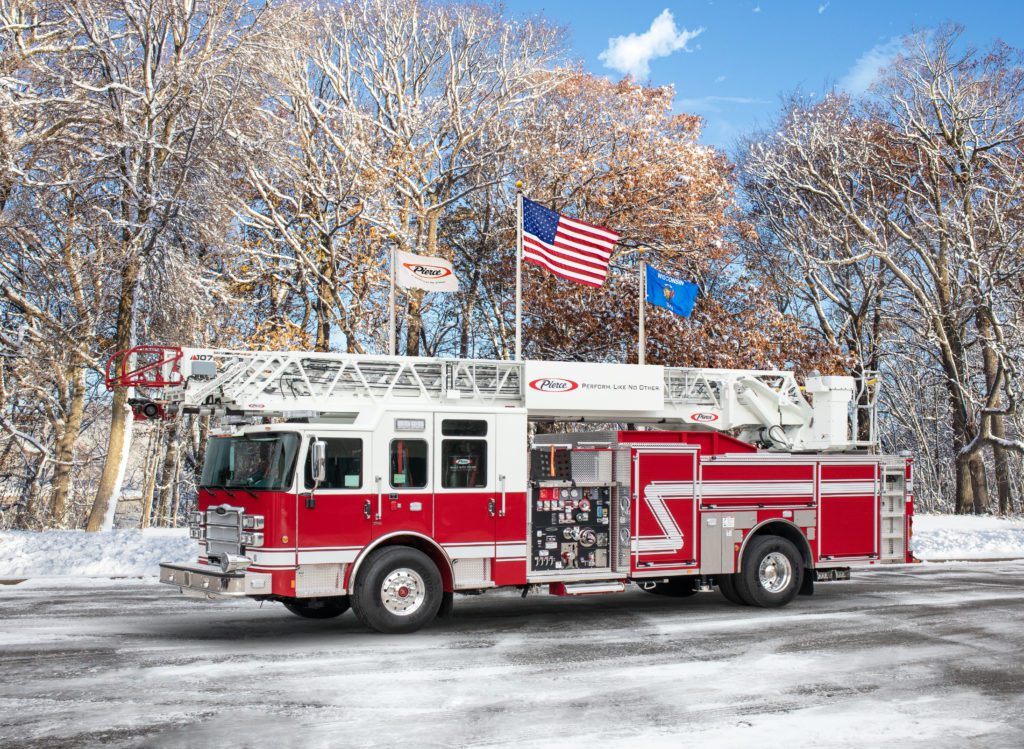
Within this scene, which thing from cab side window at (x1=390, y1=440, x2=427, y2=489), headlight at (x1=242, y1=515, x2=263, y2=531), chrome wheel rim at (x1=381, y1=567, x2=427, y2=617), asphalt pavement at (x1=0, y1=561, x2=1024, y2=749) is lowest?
asphalt pavement at (x1=0, y1=561, x2=1024, y2=749)

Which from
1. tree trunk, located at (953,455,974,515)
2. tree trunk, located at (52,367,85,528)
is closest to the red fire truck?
tree trunk, located at (52,367,85,528)

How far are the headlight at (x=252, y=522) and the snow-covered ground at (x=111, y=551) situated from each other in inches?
297

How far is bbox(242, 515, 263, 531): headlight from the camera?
11273 millimetres

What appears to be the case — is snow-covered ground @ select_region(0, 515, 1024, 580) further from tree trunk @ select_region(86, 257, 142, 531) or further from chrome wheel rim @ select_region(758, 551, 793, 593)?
chrome wheel rim @ select_region(758, 551, 793, 593)

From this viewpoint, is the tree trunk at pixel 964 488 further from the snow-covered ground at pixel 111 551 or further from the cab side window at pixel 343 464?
the cab side window at pixel 343 464

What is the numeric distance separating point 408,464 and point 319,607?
2540 mm

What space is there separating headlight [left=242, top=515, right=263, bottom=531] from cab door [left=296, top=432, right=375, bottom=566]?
1.38 ft

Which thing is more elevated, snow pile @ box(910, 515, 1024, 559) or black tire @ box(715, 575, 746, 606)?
black tire @ box(715, 575, 746, 606)

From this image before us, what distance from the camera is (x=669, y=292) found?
1906 cm

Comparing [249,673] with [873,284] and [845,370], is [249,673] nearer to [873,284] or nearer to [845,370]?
Answer: [845,370]

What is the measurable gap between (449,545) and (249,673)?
3040mm

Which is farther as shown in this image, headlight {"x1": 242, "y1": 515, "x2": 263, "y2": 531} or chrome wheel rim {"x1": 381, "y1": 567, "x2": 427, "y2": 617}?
chrome wheel rim {"x1": 381, "y1": 567, "x2": 427, "y2": 617}

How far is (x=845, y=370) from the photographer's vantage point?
1352 inches

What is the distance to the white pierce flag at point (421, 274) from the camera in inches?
679
